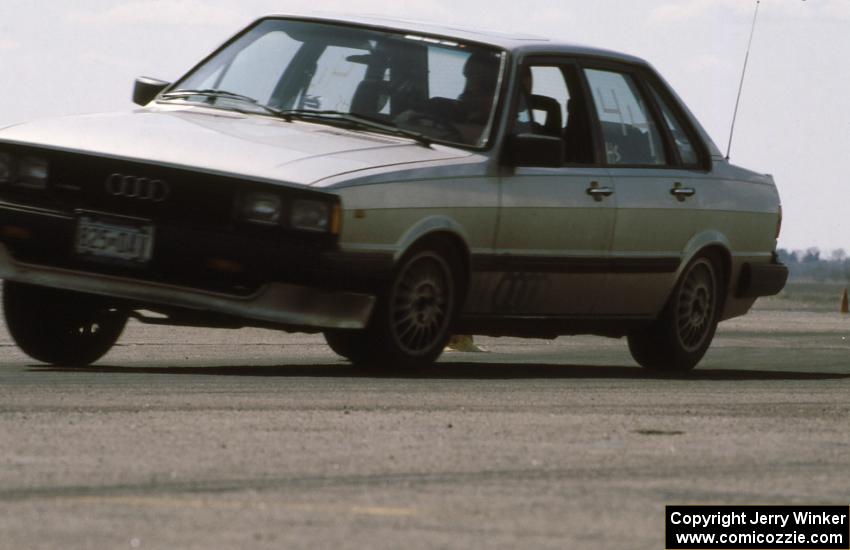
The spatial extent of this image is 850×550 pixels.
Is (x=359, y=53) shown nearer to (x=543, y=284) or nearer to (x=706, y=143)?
(x=543, y=284)

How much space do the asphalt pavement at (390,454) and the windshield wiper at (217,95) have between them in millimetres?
1320

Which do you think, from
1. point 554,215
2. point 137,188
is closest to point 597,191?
point 554,215

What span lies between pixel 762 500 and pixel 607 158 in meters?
5.41

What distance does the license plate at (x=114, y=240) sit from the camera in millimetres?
9477

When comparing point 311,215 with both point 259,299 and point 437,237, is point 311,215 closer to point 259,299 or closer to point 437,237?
point 259,299

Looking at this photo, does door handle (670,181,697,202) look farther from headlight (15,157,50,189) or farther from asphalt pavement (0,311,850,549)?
headlight (15,157,50,189)

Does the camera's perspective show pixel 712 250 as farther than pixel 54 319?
Yes

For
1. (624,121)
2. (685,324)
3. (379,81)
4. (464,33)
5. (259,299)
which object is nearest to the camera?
(259,299)

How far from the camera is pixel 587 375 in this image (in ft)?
36.6

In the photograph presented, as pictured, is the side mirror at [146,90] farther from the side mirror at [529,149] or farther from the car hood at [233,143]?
the side mirror at [529,149]

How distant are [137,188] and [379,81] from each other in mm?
1555

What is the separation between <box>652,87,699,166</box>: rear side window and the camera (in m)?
11.8

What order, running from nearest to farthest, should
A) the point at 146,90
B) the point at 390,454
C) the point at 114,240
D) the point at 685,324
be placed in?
the point at 390,454 < the point at 114,240 < the point at 146,90 < the point at 685,324

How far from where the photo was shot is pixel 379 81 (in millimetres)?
10438
